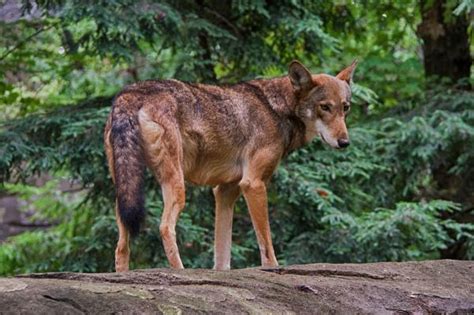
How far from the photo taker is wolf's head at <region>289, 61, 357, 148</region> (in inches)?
304

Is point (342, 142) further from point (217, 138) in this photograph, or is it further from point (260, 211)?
point (217, 138)

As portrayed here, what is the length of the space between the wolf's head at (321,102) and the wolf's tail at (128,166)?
1.73 meters

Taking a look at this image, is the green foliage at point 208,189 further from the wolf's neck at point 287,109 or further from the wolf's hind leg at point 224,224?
the wolf's hind leg at point 224,224

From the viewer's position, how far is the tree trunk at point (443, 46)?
14.2 meters

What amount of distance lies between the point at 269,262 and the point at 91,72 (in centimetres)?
483

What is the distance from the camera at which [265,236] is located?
749 cm

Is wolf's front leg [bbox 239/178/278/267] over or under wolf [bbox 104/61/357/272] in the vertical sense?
under

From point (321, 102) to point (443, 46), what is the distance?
7.25 m

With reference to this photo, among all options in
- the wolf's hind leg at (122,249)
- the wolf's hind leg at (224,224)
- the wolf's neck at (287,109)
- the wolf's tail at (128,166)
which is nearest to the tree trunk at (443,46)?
the wolf's neck at (287,109)

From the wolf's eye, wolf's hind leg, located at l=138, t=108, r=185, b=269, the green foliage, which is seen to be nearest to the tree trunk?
the green foliage

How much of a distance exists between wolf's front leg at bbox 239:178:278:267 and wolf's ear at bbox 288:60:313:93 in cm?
98

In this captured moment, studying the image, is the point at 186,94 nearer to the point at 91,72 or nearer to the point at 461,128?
the point at 91,72

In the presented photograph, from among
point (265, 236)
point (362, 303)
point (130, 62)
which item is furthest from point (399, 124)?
point (362, 303)

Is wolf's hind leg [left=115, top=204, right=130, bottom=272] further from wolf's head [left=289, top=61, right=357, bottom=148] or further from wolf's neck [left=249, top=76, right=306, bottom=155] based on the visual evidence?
wolf's head [left=289, top=61, right=357, bottom=148]
